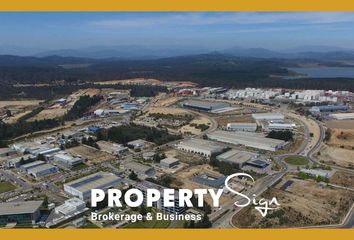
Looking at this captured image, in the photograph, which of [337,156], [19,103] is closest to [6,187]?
[337,156]

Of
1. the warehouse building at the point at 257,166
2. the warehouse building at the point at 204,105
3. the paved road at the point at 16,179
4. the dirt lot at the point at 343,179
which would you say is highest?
the warehouse building at the point at 204,105

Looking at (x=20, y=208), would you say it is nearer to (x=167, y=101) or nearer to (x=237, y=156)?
(x=237, y=156)

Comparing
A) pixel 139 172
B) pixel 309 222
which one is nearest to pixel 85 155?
pixel 139 172

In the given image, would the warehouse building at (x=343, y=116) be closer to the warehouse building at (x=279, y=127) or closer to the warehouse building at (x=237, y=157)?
the warehouse building at (x=279, y=127)

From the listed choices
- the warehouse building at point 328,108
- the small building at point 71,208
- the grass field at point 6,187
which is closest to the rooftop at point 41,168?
the grass field at point 6,187

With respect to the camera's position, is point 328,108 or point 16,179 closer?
point 16,179

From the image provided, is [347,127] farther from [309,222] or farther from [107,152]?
[107,152]
